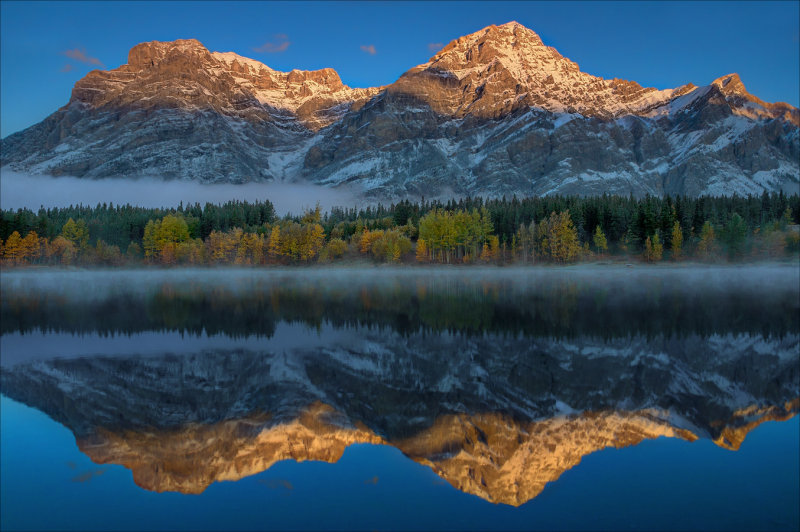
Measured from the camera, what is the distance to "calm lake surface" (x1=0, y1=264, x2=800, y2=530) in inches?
412

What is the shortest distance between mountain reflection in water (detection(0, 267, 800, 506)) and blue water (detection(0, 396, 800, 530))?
480 millimetres

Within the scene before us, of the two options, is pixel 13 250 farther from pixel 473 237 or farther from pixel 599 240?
pixel 599 240

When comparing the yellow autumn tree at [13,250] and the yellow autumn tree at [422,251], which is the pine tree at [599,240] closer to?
the yellow autumn tree at [422,251]

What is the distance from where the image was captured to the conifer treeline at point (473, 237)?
115375mm

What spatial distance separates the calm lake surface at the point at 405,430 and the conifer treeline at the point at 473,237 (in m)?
93.1

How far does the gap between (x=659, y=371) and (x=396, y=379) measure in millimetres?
9660

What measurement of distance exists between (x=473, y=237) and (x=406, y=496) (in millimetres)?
114314

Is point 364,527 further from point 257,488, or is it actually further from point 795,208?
point 795,208

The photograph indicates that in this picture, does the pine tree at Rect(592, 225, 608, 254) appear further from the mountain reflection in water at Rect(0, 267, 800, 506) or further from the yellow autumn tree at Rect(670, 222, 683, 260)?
the mountain reflection in water at Rect(0, 267, 800, 506)

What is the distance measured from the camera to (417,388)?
18.1 m

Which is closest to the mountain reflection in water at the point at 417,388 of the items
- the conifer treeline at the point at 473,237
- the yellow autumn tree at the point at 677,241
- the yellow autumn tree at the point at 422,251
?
the yellow autumn tree at the point at 677,241

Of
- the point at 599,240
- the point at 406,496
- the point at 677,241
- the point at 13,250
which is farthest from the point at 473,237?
the point at 406,496

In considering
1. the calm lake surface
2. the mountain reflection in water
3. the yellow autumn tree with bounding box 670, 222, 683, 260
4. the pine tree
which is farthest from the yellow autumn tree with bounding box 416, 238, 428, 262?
the calm lake surface

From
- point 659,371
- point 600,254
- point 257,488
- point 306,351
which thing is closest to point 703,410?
point 659,371
